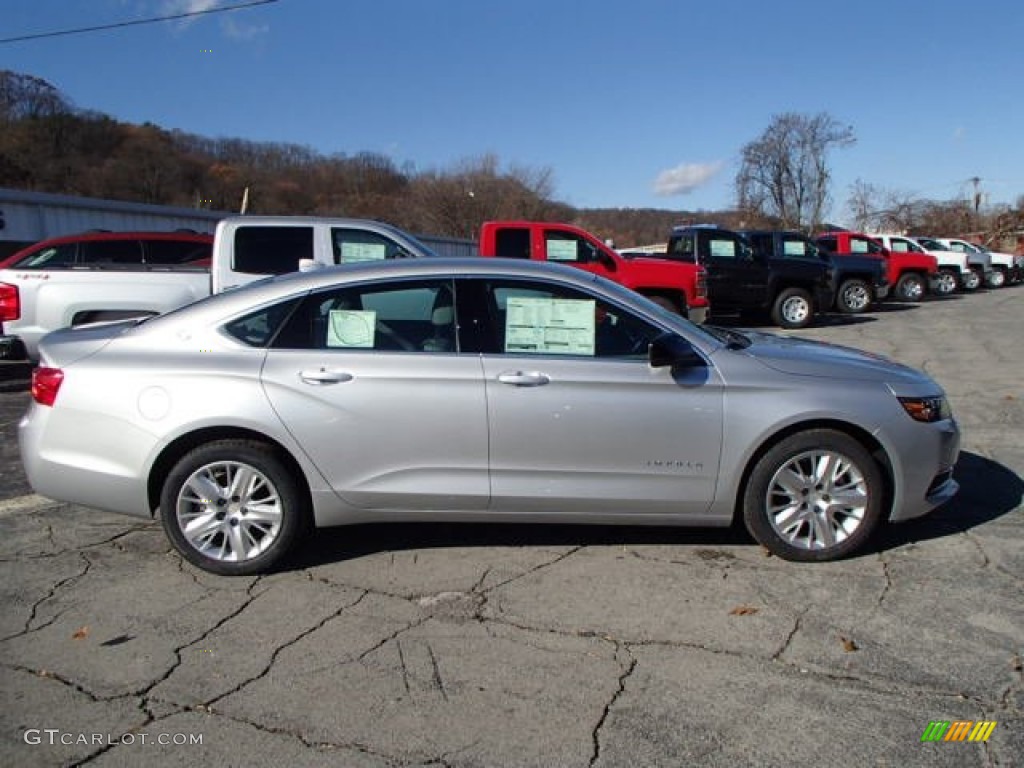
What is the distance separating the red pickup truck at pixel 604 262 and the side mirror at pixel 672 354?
8405 mm

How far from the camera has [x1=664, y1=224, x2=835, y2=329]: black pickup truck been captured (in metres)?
15.7

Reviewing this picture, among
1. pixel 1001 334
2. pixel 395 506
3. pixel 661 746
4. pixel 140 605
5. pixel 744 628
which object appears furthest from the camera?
pixel 1001 334

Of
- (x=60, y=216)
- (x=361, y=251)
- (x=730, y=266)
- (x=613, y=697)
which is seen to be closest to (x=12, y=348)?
(x=361, y=251)

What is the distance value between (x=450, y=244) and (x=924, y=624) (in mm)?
31687

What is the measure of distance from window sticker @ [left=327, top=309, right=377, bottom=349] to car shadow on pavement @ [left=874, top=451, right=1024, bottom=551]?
9.89 feet

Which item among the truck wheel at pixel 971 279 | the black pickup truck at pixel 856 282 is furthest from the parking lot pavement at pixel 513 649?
the truck wheel at pixel 971 279

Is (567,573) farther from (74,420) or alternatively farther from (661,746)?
(74,420)

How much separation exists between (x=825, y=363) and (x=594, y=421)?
1.31 metres

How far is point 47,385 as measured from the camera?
412 cm

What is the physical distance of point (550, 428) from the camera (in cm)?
402

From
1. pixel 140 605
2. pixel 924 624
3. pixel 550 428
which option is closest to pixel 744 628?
pixel 924 624

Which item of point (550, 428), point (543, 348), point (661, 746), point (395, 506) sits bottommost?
point (661, 746)

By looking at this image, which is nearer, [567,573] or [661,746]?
[661,746]

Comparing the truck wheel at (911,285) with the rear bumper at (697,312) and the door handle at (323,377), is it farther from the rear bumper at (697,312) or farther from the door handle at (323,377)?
the door handle at (323,377)
